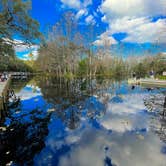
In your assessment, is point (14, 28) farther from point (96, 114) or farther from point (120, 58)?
point (120, 58)

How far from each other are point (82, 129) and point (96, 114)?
2980mm

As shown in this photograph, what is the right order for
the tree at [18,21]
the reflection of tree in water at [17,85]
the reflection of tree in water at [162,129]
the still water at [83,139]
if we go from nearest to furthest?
the still water at [83,139] → the reflection of tree in water at [162,129] → the tree at [18,21] → the reflection of tree in water at [17,85]

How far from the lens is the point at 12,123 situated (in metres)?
9.25

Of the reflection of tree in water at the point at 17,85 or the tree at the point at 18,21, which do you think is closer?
the tree at the point at 18,21

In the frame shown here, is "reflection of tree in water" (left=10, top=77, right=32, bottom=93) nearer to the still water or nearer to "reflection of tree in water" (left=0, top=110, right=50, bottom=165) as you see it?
"reflection of tree in water" (left=0, top=110, right=50, bottom=165)

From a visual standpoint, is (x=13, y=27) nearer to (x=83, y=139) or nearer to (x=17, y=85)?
(x=83, y=139)

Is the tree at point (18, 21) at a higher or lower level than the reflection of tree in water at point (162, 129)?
higher

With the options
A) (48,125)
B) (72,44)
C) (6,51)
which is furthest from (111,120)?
(72,44)

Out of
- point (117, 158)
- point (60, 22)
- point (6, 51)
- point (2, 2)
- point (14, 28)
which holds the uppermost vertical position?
Result: point (60, 22)

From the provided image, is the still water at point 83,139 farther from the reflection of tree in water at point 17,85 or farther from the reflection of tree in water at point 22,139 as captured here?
the reflection of tree in water at point 17,85

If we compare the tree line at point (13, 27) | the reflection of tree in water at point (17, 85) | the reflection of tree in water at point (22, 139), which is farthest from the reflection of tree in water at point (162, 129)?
the reflection of tree in water at point (17, 85)

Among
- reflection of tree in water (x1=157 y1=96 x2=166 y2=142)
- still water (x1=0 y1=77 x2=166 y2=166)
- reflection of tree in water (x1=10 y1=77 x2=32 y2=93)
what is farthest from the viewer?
reflection of tree in water (x1=10 y1=77 x2=32 y2=93)

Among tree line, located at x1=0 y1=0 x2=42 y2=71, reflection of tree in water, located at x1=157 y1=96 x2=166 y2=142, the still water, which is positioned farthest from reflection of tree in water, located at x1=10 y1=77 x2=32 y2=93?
reflection of tree in water, located at x1=157 y1=96 x2=166 y2=142

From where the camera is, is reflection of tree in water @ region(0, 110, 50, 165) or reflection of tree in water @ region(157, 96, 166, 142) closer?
reflection of tree in water @ region(0, 110, 50, 165)
